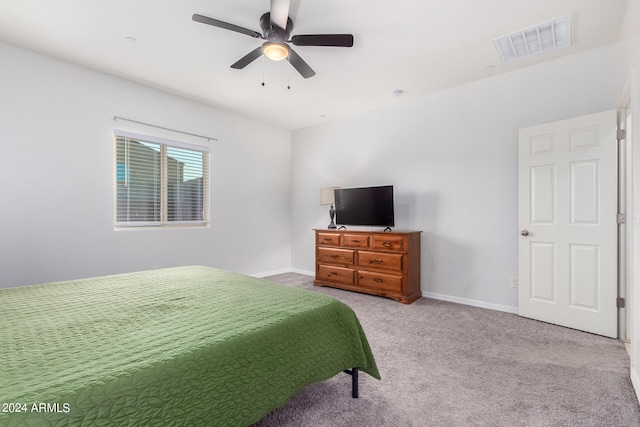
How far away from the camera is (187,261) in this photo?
161 inches

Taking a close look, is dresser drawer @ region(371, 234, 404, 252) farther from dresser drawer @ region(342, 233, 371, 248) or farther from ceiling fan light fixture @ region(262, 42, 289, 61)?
ceiling fan light fixture @ region(262, 42, 289, 61)

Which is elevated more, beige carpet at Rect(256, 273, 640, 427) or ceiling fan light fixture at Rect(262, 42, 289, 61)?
ceiling fan light fixture at Rect(262, 42, 289, 61)

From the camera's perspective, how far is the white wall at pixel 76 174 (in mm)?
2809

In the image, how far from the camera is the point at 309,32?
261 cm

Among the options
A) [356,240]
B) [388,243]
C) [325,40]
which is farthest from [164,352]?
[356,240]

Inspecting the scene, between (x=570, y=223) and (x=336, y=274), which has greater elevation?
(x=570, y=223)

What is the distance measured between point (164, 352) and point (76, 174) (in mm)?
3069

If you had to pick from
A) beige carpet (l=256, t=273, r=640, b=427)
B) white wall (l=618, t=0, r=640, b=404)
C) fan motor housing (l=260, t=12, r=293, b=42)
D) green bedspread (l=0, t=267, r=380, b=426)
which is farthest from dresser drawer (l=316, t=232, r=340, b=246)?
white wall (l=618, t=0, r=640, b=404)

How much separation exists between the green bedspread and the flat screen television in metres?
2.35

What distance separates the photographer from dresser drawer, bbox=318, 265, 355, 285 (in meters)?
4.15

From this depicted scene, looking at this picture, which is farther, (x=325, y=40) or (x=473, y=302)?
(x=473, y=302)

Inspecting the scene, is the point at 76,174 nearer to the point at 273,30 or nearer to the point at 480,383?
the point at 273,30

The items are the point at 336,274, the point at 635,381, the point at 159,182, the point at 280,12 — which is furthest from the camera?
the point at 336,274

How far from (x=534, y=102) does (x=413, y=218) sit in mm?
1851
